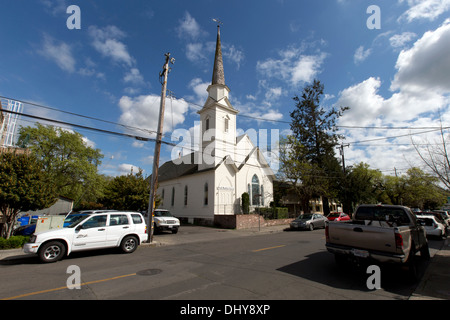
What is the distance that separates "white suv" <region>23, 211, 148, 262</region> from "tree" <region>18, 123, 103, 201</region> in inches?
1083

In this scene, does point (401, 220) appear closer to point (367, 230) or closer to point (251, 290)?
point (367, 230)

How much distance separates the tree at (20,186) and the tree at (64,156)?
75.8 feet

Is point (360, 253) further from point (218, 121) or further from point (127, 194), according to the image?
point (218, 121)

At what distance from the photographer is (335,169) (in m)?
32.9

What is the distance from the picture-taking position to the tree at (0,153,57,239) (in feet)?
34.0

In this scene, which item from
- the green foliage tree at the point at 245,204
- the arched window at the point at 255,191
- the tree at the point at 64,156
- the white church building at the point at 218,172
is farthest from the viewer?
the tree at the point at 64,156

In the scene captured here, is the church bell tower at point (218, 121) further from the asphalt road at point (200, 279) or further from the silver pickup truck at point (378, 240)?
the silver pickup truck at point (378, 240)

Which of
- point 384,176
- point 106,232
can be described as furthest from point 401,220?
point 384,176

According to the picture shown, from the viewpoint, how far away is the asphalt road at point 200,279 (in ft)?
15.7

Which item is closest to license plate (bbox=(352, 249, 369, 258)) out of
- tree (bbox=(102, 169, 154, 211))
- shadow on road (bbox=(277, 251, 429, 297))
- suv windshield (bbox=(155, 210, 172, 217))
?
shadow on road (bbox=(277, 251, 429, 297))

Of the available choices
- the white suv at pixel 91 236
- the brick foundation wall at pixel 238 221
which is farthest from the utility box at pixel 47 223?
the brick foundation wall at pixel 238 221

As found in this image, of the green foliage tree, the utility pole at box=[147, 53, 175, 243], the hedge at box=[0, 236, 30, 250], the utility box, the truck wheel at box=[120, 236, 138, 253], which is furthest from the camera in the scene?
the green foliage tree

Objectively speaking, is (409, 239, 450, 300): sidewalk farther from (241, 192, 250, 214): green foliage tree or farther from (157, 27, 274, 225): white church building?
(157, 27, 274, 225): white church building
